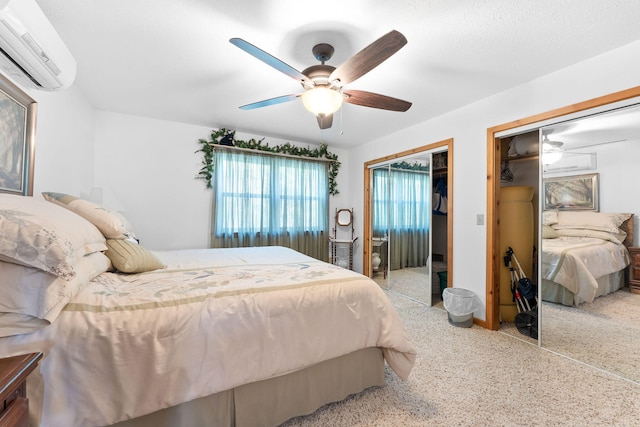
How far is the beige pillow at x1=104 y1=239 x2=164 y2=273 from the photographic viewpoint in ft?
5.46

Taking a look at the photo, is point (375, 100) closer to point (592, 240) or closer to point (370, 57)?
point (370, 57)

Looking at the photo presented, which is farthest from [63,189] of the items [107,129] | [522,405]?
[522,405]

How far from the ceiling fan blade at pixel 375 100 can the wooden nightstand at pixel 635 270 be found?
6.57ft

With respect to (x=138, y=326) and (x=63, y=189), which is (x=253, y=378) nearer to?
(x=138, y=326)

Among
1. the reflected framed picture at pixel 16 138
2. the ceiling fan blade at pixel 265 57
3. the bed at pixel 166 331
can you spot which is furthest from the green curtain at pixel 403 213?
the reflected framed picture at pixel 16 138

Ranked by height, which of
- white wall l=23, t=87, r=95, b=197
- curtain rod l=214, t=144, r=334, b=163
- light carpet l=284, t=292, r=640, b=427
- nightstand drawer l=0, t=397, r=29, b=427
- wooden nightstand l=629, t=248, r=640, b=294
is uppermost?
curtain rod l=214, t=144, r=334, b=163

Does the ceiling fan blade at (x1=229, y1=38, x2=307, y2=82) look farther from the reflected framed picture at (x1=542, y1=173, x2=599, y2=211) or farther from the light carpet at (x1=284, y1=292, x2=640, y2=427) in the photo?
the reflected framed picture at (x1=542, y1=173, x2=599, y2=211)

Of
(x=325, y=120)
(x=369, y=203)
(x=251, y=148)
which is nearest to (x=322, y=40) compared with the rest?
(x=325, y=120)

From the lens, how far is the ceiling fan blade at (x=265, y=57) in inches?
55.8

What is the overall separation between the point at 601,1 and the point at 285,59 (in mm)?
1952

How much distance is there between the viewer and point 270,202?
13.2ft

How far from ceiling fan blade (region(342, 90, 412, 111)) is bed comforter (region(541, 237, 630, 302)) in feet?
5.90

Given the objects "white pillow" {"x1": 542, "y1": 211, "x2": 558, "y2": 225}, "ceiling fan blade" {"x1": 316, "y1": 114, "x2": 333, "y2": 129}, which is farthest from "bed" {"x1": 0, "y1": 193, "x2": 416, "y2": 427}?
"white pillow" {"x1": 542, "y1": 211, "x2": 558, "y2": 225}

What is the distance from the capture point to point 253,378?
130 centimetres
